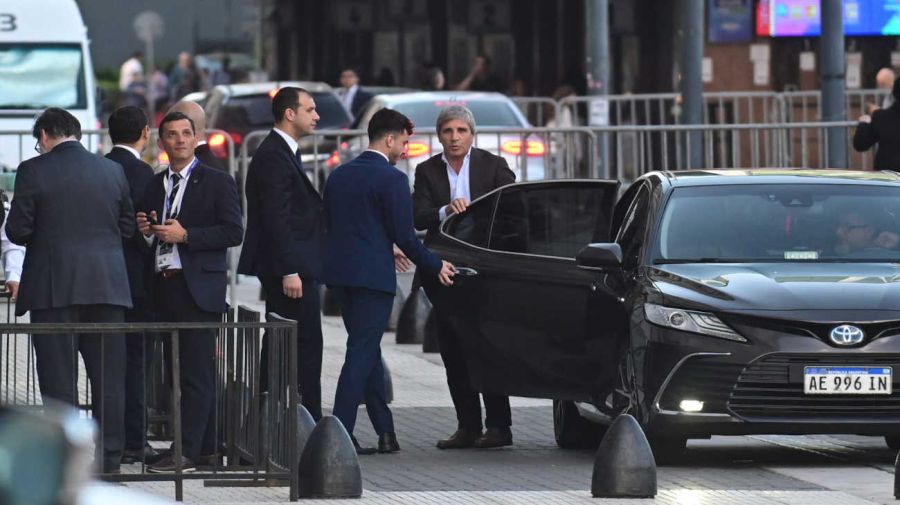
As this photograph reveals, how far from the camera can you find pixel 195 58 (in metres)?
47.5

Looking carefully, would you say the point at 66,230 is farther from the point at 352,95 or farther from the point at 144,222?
the point at 352,95

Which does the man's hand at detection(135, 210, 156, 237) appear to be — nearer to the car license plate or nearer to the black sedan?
the black sedan

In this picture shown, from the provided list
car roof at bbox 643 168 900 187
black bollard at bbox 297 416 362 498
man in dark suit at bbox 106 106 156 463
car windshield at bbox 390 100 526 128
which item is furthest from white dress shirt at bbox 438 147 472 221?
car windshield at bbox 390 100 526 128

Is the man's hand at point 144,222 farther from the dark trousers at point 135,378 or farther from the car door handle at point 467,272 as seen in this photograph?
the car door handle at point 467,272

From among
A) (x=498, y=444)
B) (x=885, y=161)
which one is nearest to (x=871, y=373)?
(x=498, y=444)

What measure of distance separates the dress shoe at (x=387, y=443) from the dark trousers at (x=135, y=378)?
1.21m

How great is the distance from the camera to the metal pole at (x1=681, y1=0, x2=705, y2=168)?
64.0 ft

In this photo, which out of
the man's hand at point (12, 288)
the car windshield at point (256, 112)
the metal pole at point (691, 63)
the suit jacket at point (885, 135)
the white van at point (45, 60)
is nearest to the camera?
the man's hand at point (12, 288)

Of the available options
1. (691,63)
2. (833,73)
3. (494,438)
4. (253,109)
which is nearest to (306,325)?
(494,438)

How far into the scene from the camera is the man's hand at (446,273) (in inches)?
385

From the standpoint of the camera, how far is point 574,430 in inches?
405

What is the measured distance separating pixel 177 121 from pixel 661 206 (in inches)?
94.9

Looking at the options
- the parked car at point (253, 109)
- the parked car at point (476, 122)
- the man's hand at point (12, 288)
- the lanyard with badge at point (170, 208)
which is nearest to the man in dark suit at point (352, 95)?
the parked car at point (253, 109)

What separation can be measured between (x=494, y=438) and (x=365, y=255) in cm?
122
